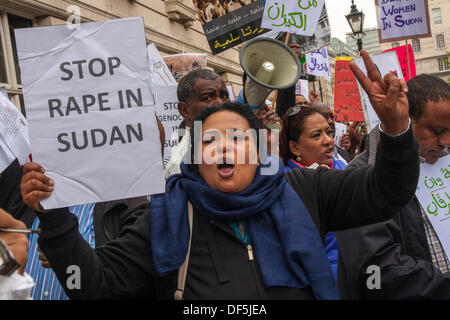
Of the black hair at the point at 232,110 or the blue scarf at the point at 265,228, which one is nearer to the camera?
the blue scarf at the point at 265,228

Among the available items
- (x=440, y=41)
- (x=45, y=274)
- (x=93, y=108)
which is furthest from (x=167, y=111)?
(x=440, y=41)

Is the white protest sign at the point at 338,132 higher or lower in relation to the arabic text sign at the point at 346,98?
lower

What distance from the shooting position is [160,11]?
11.0 metres

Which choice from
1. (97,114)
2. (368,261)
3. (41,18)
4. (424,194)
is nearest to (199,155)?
(97,114)

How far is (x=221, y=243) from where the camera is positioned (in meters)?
2.03

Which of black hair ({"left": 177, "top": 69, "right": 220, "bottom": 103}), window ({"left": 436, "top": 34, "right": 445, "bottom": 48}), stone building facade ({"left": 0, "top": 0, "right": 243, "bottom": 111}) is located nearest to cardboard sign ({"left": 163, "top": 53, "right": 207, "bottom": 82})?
stone building facade ({"left": 0, "top": 0, "right": 243, "bottom": 111})

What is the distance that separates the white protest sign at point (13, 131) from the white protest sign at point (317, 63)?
6727 mm

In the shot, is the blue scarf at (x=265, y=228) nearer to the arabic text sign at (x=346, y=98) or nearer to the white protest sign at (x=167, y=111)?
the white protest sign at (x=167, y=111)

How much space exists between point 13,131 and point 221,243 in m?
1.42

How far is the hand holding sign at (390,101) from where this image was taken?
1961 millimetres

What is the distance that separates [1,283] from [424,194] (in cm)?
185

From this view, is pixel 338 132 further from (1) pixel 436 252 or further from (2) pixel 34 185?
(2) pixel 34 185

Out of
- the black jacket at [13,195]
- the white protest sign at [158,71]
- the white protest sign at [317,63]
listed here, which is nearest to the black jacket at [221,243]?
the black jacket at [13,195]
